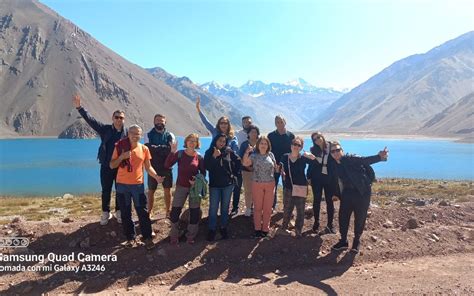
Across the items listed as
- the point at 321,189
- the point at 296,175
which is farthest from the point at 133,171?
the point at 321,189

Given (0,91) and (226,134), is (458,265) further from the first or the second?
(0,91)

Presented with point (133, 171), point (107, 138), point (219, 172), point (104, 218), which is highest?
point (107, 138)

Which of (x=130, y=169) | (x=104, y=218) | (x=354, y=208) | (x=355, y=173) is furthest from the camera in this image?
(x=104, y=218)

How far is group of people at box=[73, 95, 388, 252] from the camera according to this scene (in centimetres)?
758

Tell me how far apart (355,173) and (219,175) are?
311 cm

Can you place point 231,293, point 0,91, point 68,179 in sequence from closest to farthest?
1. point 231,293
2. point 68,179
3. point 0,91

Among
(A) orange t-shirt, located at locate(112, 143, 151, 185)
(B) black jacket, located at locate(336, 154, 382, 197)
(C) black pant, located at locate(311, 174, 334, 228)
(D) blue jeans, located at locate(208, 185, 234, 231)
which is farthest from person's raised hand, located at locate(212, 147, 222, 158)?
(B) black jacket, located at locate(336, 154, 382, 197)

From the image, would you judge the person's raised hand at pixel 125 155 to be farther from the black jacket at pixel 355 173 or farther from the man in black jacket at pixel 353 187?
the black jacket at pixel 355 173

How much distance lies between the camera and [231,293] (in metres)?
6.47

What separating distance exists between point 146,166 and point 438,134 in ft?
659

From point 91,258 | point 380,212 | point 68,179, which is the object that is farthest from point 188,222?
point 68,179

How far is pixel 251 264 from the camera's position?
7.64m

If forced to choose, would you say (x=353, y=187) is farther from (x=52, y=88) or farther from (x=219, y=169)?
(x=52, y=88)

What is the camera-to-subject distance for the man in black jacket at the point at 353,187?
803 cm
